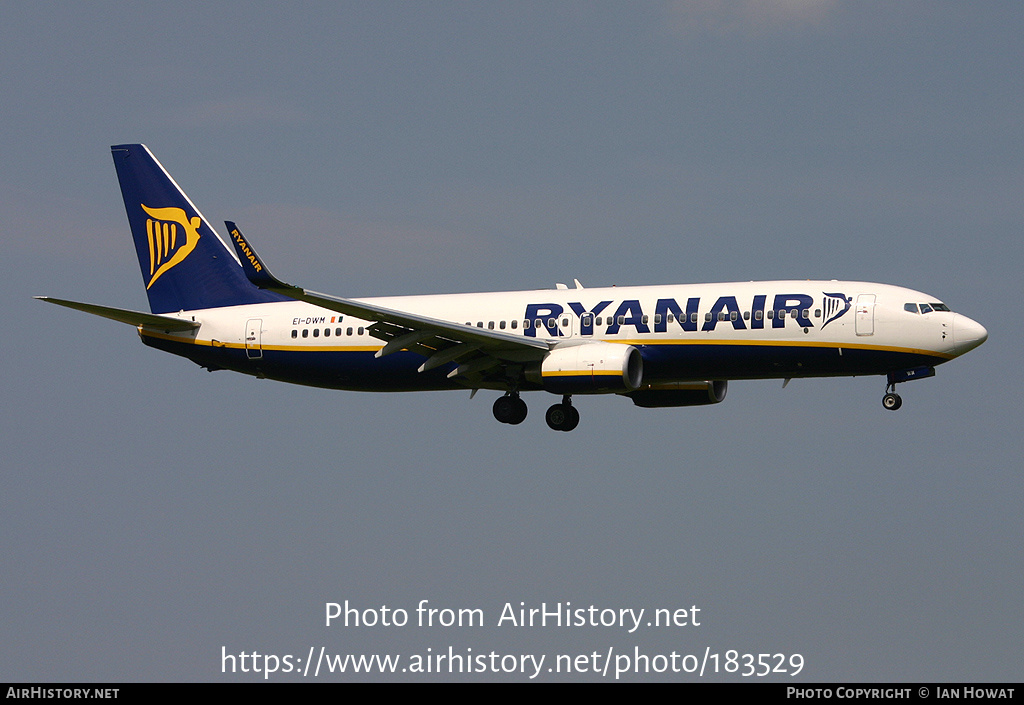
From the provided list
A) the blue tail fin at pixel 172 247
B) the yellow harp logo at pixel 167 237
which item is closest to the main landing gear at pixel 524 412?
the blue tail fin at pixel 172 247

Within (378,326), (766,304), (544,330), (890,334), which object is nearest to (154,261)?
(378,326)

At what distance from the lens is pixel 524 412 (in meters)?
45.0

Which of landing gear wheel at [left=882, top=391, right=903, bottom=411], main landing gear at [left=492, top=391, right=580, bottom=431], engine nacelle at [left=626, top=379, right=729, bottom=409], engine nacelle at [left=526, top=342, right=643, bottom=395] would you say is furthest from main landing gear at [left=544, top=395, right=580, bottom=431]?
landing gear wheel at [left=882, top=391, right=903, bottom=411]

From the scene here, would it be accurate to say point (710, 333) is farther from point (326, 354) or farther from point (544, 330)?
point (326, 354)

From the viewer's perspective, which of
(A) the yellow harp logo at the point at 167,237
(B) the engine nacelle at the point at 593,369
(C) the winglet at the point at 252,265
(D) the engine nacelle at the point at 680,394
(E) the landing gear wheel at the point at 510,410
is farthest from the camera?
(A) the yellow harp logo at the point at 167,237

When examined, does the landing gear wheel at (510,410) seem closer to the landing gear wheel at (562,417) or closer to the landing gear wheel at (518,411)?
the landing gear wheel at (518,411)

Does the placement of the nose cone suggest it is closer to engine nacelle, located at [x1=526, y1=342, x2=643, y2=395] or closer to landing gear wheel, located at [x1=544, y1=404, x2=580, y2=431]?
engine nacelle, located at [x1=526, y1=342, x2=643, y2=395]

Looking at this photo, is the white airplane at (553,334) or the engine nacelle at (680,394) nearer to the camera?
the white airplane at (553,334)

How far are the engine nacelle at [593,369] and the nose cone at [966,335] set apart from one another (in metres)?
9.01

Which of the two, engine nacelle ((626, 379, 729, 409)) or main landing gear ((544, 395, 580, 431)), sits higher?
engine nacelle ((626, 379, 729, 409))

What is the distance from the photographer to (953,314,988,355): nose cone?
133ft

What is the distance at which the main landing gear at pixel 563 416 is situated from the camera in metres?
45.3

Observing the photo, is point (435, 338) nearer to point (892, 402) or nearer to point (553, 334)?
point (553, 334)

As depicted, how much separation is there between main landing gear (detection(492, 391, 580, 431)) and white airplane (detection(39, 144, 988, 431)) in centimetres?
4
